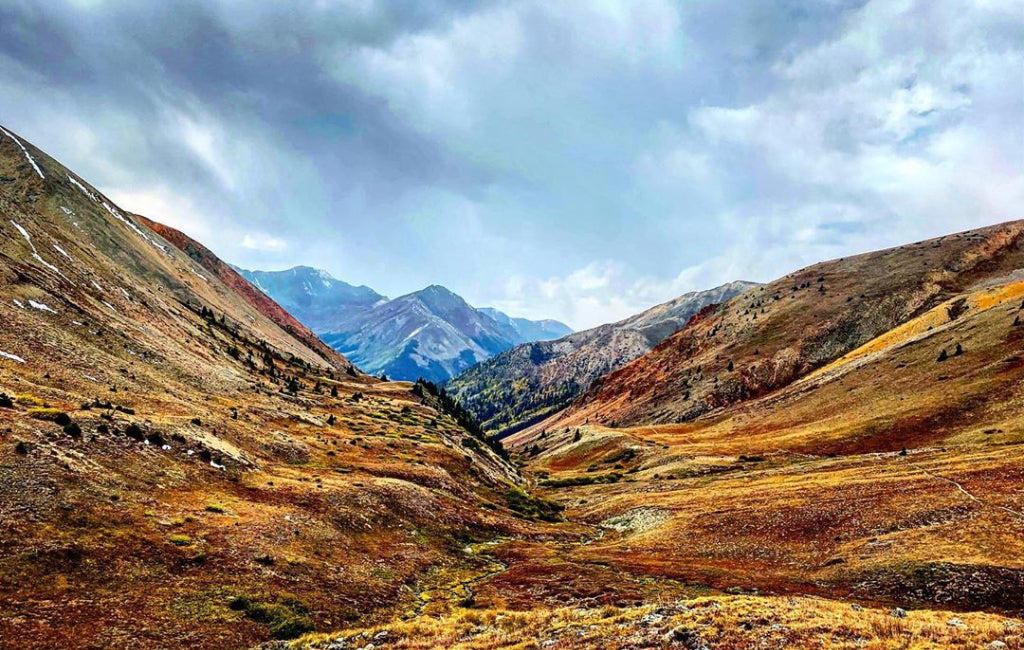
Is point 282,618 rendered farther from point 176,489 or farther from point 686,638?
point 686,638

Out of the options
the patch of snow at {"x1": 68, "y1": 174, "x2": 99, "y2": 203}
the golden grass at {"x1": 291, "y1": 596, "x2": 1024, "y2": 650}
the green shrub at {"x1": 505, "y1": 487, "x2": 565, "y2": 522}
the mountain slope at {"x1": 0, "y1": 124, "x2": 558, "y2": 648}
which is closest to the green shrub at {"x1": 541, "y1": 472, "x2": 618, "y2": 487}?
the mountain slope at {"x1": 0, "y1": 124, "x2": 558, "y2": 648}

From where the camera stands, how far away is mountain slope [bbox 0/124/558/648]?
2472 centimetres

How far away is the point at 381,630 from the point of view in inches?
1038

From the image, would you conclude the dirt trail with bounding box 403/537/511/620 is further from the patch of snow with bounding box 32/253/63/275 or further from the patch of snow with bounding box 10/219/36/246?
the patch of snow with bounding box 10/219/36/246

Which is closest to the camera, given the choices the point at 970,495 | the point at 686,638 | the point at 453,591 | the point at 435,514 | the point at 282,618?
the point at 686,638

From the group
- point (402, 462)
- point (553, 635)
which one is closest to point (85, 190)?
point (402, 462)

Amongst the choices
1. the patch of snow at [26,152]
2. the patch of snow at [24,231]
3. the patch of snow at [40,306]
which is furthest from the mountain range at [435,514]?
the patch of snow at [26,152]

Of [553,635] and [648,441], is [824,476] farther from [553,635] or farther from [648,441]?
[648,441]

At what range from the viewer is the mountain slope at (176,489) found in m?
24.7

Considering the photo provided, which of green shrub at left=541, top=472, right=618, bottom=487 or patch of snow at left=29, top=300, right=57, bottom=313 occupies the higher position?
patch of snow at left=29, top=300, right=57, bottom=313

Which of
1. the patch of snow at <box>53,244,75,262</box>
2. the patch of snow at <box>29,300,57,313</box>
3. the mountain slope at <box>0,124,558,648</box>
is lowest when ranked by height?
the mountain slope at <box>0,124,558,648</box>

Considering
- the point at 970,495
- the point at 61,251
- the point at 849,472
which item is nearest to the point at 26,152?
the point at 61,251

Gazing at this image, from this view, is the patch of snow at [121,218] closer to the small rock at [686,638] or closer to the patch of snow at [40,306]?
the patch of snow at [40,306]

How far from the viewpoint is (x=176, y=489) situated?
40.3 m
